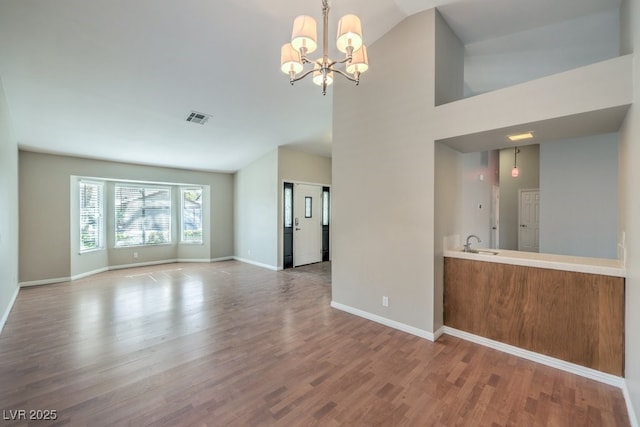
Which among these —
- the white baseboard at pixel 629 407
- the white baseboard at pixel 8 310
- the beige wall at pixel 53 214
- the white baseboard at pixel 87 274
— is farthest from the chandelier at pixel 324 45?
the white baseboard at pixel 87 274

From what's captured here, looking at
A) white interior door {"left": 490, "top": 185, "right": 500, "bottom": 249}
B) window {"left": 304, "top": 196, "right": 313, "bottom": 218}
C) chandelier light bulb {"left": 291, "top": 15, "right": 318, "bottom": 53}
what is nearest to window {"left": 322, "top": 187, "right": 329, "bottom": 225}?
window {"left": 304, "top": 196, "right": 313, "bottom": 218}

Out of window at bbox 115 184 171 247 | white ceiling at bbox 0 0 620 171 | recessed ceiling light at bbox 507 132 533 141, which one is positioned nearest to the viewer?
white ceiling at bbox 0 0 620 171

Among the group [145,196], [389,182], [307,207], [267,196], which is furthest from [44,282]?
[389,182]

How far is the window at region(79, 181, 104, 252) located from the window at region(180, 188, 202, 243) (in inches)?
71.5

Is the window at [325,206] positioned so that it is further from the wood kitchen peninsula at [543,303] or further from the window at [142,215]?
the wood kitchen peninsula at [543,303]

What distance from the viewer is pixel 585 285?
7.89 ft

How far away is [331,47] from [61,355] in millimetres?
4418

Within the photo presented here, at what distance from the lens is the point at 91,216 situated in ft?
20.1

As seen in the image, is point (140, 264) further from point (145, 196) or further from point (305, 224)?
point (305, 224)

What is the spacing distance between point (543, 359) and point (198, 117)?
535 centimetres

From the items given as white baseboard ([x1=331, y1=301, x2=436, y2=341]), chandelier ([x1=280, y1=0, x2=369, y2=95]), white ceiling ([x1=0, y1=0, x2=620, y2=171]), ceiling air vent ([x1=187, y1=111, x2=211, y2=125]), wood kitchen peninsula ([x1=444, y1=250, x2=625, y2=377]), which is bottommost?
white baseboard ([x1=331, y1=301, x2=436, y2=341])

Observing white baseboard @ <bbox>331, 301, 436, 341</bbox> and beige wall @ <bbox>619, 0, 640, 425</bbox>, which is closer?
beige wall @ <bbox>619, 0, 640, 425</bbox>

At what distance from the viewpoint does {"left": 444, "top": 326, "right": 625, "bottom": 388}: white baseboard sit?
89.6 inches

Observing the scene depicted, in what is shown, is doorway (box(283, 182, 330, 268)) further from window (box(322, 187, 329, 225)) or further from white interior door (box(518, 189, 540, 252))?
white interior door (box(518, 189, 540, 252))
